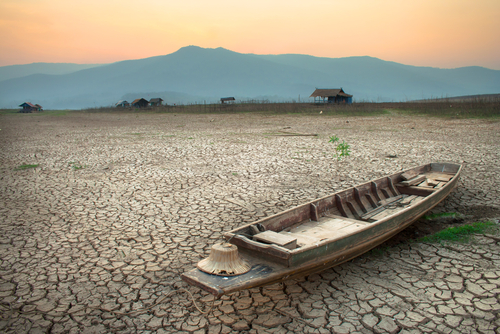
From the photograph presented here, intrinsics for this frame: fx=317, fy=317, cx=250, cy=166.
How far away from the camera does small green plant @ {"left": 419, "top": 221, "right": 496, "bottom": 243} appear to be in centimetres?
468

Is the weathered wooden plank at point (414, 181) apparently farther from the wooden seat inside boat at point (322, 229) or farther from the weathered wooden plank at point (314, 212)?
the weathered wooden plank at point (314, 212)

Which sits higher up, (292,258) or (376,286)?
(292,258)

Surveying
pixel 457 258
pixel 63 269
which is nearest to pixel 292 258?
pixel 457 258

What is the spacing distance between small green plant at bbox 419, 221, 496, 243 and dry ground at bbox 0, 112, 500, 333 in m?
0.20

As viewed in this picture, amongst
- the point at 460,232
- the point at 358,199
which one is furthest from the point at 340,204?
the point at 460,232

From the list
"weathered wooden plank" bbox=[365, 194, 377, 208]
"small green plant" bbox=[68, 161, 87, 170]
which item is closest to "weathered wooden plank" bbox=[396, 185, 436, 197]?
"weathered wooden plank" bbox=[365, 194, 377, 208]

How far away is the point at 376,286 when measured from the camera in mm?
3566

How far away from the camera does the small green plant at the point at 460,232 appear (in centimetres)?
468

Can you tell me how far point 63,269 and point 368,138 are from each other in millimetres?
14208

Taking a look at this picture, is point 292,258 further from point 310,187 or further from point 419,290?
point 310,187

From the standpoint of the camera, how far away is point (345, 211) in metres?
5.15

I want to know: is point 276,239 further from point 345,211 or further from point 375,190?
point 375,190

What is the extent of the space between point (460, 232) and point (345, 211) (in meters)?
1.72

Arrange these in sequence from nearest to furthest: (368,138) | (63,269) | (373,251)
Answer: (63,269) < (373,251) < (368,138)
